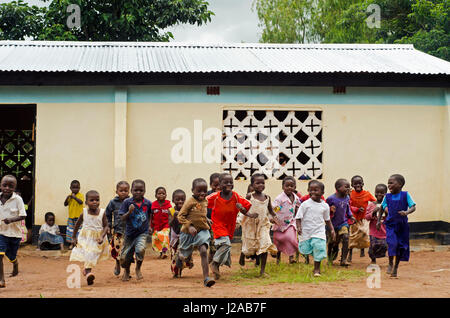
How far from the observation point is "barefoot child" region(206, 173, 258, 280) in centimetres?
655

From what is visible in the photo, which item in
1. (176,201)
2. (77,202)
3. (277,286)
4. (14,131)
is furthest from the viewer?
(14,131)

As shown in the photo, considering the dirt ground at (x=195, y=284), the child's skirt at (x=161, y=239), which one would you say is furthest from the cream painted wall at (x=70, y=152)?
the dirt ground at (x=195, y=284)

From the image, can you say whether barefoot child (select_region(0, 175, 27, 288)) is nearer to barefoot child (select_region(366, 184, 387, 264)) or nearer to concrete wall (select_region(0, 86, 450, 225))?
concrete wall (select_region(0, 86, 450, 225))

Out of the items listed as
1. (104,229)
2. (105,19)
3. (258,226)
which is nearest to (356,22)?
(105,19)

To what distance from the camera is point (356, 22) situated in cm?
2269

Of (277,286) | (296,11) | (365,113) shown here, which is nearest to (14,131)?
(365,113)

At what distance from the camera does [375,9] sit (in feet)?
68.4

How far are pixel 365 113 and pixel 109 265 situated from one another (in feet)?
16.8

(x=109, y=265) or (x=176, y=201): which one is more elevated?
(x=176, y=201)

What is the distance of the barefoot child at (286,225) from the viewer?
24.9 ft

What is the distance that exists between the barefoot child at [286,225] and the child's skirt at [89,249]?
2.31 metres

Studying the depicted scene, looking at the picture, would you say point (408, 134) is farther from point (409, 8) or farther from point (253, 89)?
point (409, 8)

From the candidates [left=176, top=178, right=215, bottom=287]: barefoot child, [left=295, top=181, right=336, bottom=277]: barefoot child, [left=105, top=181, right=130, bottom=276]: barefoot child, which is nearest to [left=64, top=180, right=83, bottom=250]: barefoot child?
[left=105, top=181, right=130, bottom=276]: barefoot child

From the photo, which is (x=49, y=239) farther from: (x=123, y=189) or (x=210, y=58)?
(x=210, y=58)
